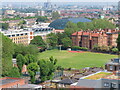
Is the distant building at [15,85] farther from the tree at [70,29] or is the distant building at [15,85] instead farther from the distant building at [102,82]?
the tree at [70,29]

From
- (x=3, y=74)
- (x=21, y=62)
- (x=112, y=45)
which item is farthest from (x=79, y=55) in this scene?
(x=3, y=74)

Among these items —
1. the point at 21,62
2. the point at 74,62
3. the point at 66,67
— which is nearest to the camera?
the point at 21,62

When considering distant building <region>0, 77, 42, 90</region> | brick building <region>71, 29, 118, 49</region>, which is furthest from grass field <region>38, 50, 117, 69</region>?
distant building <region>0, 77, 42, 90</region>

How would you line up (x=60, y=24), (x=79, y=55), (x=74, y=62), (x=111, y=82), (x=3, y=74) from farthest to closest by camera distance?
(x=60, y=24) < (x=79, y=55) < (x=74, y=62) < (x=3, y=74) < (x=111, y=82)

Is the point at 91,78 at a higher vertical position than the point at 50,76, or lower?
higher

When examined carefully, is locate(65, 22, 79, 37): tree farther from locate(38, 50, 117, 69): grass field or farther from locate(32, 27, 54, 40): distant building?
locate(38, 50, 117, 69): grass field

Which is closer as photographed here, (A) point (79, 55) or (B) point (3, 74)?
(B) point (3, 74)

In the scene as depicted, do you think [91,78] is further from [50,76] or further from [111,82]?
[50,76]
